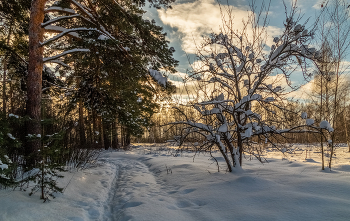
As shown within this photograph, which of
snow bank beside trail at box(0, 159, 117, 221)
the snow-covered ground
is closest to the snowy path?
the snow-covered ground

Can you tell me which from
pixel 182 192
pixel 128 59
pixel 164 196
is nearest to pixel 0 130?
pixel 164 196

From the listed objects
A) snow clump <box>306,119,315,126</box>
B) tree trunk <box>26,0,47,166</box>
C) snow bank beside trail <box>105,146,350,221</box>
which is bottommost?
snow bank beside trail <box>105,146,350,221</box>

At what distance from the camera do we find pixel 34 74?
441cm

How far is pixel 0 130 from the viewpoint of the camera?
2.53 meters

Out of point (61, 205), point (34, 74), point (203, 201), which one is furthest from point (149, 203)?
point (34, 74)

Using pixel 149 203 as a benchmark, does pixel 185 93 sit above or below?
above

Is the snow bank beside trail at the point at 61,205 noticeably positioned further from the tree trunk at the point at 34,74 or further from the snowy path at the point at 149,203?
the tree trunk at the point at 34,74

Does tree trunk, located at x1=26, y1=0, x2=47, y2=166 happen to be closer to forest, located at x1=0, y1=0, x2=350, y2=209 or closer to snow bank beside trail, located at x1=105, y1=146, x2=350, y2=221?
forest, located at x1=0, y1=0, x2=350, y2=209

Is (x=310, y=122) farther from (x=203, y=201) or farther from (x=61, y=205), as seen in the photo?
(x=61, y=205)

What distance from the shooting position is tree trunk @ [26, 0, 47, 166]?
4.24 m

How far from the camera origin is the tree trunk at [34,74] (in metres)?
4.24

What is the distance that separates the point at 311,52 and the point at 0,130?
16.5 ft

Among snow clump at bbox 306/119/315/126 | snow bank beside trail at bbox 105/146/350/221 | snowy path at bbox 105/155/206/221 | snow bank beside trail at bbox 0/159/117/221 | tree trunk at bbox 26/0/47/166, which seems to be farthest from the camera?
tree trunk at bbox 26/0/47/166

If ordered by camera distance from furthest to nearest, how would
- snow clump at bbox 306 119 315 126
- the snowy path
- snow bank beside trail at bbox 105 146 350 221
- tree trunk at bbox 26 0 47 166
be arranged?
tree trunk at bbox 26 0 47 166 < snow clump at bbox 306 119 315 126 < the snowy path < snow bank beside trail at bbox 105 146 350 221
